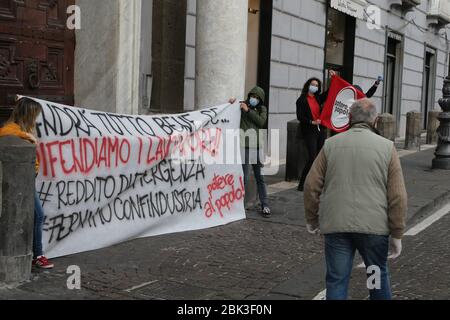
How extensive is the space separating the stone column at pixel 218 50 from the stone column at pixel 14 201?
3.86 metres

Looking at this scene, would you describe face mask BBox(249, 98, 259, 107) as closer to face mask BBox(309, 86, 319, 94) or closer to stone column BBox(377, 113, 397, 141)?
face mask BBox(309, 86, 319, 94)

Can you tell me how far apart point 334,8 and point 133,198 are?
10.7m

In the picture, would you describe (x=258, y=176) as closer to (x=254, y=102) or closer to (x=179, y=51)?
(x=254, y=102)

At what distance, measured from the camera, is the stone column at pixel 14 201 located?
494 centimetres

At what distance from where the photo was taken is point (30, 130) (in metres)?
5.29

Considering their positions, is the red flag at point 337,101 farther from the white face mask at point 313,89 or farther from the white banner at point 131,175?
the white banner at point 131,175

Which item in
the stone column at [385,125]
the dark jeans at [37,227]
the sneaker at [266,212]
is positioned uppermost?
the stone column at [385,125]

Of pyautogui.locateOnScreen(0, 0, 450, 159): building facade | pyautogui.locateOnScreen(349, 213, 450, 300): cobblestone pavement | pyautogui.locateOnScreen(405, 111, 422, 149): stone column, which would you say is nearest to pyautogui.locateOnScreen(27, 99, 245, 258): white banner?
pyautogui.locateOnScreen(0, 0, 450, 159): building facade

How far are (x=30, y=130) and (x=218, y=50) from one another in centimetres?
380

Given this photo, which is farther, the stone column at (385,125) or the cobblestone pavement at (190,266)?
the stone column at (385,125)

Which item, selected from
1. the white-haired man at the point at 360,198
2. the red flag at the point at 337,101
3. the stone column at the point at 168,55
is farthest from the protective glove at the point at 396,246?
the stone column at the point at 168,55

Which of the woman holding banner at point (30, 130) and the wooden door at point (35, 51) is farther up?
the wooden door at point (35, 51)

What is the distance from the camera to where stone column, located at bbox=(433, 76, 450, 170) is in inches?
539

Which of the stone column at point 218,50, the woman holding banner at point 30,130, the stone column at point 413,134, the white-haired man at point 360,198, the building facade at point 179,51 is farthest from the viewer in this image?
the stone column at point 413,134
